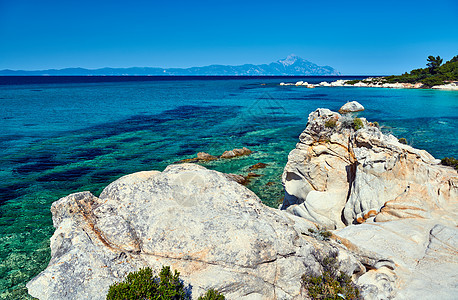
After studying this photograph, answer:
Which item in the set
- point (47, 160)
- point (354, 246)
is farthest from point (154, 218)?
point (47, 160)

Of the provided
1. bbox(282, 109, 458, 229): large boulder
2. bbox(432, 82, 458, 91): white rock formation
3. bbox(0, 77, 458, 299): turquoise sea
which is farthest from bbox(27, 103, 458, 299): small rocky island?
bbox(432, 82, 458, 91): white rock formation

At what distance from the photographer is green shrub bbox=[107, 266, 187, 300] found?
661 centimetres

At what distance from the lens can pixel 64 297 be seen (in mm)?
6676

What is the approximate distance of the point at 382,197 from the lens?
1458 cm

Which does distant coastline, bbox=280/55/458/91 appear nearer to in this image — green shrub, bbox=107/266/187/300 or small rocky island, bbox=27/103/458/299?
small rocky island, bbox=27/103/458/299

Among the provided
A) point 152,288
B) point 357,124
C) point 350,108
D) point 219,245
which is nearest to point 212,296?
point 219,245

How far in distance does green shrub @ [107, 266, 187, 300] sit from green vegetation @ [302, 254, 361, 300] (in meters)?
3.58

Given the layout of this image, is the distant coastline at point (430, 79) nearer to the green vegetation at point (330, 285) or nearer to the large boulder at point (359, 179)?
the large boulder at point (359, 179)

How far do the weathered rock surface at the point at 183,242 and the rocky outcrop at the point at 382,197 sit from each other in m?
1.96

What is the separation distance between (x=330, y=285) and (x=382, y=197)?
7.97 meters

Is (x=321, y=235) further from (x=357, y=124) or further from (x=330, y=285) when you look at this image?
(x=357, y=124)

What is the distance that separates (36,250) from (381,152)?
1843 cm

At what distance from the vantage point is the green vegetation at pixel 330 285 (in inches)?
320

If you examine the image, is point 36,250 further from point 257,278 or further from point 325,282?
point 325,282
